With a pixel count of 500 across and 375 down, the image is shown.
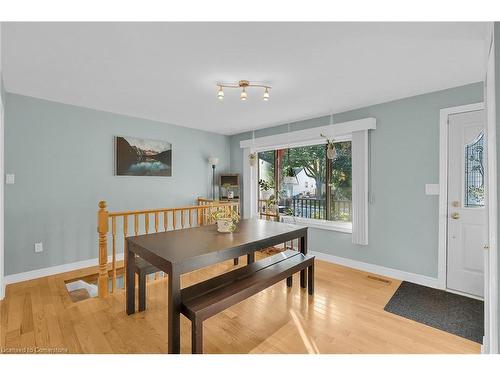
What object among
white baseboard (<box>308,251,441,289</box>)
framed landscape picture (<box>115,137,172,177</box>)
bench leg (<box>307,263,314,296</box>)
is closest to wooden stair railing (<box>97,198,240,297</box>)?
framed landscape picture (<box>115,137,172,177</box>)

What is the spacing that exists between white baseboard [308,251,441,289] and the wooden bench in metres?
1.20

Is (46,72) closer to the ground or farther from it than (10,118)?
farther from it

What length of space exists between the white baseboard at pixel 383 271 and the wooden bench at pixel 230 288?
1200 millimetres

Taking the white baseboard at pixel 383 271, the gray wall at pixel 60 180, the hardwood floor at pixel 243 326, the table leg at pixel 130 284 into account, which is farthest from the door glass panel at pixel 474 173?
Result: the gray wall at pixel 60 180

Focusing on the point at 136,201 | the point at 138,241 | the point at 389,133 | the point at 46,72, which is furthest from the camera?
the point at 136,201

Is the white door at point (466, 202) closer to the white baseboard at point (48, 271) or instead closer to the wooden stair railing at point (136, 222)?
the wooden stair railing at point (136, 222)

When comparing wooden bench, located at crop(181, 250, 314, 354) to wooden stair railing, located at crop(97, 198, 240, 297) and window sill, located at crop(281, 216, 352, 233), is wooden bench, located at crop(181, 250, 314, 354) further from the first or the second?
window sill, located at crop(281, 216, 352, 233)

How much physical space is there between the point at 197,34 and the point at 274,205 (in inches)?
127
